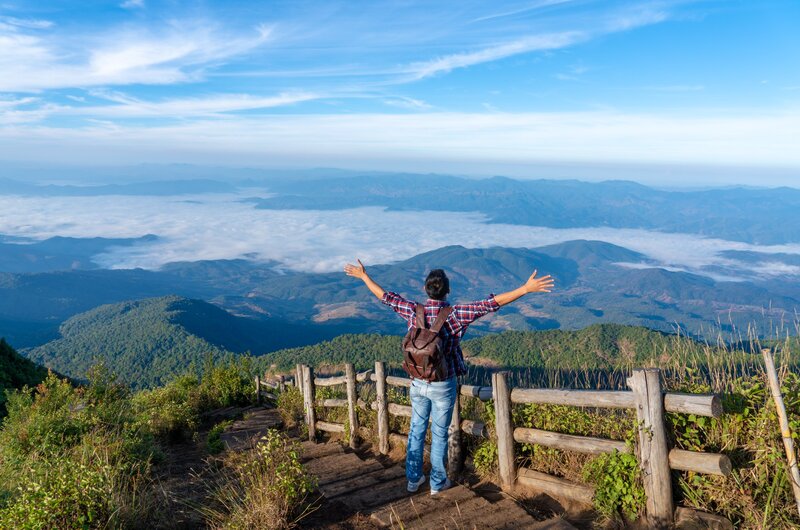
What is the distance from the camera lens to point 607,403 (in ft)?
17.6

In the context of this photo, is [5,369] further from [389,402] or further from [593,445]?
[593,445]

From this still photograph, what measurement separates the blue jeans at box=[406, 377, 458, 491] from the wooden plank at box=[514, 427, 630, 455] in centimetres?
92

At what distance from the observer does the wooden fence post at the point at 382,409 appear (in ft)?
26.6

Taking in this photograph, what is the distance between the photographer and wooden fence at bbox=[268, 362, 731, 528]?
477 centimetres

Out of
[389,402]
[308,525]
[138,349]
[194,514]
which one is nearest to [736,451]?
[308,525]

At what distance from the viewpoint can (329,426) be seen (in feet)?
31.8

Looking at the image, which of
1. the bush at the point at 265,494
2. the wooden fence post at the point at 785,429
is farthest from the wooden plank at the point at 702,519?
the bush at the point at 265,494

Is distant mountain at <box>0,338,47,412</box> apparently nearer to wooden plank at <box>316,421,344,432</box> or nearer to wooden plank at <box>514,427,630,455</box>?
wooden plank at <box>316,421,344,432</box>

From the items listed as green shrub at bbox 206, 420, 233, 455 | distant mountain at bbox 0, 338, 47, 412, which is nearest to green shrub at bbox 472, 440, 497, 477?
green shrub at bbox 206, 420, 233, 455

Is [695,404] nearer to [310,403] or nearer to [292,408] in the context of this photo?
[310,403]

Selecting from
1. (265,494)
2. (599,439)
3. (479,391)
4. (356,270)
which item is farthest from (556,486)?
(356,270)

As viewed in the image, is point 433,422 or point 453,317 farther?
point 433,422

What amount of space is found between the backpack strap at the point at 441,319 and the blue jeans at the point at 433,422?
0.63 metres

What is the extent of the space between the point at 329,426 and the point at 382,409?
1950mm
